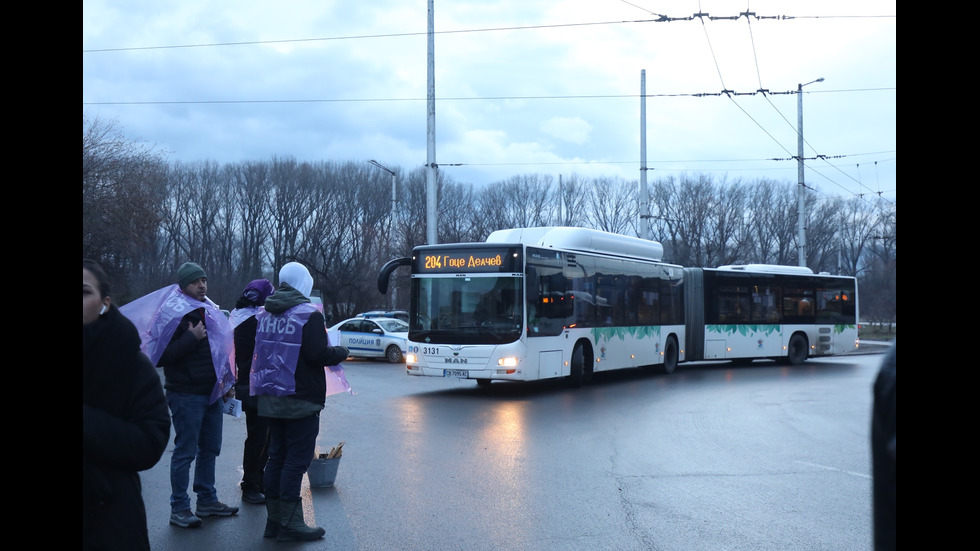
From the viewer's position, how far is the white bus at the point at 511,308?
16.2m

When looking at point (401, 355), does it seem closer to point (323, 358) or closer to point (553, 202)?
point (323, 358)

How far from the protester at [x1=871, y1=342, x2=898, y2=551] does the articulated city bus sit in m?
13.8

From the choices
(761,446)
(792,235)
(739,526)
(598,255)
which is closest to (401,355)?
(598,255)

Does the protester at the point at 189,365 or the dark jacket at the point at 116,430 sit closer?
the dark jacket at the point at 116,430

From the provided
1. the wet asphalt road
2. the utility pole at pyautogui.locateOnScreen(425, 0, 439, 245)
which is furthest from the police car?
the wet asphalt road

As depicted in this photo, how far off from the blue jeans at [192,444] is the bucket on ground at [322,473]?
4.03 ft

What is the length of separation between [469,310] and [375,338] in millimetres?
12085

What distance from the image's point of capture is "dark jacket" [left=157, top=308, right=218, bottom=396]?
21.3ft

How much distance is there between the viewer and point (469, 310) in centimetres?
1644

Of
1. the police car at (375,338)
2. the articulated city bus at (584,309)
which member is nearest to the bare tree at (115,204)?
the police car at (375,338)

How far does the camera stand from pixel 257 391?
6.10m

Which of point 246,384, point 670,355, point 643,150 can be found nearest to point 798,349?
point 670,355

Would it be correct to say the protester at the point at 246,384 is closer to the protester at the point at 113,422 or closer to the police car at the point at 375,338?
the protester at the point at 113,422

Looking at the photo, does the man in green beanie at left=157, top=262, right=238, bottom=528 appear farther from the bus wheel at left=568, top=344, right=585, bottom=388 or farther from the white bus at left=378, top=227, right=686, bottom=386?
the bus wheel at left=568, top=344, right=585, bottom=388
